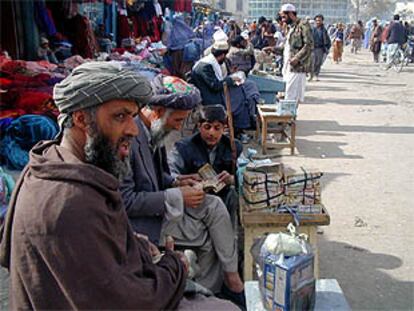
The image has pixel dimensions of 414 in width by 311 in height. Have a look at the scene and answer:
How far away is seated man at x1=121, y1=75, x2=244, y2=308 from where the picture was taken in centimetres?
268

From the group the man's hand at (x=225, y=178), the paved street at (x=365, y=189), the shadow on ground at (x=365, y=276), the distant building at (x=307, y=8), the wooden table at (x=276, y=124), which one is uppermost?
the distant building at (x=307, y=8)

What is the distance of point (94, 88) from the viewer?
170cm

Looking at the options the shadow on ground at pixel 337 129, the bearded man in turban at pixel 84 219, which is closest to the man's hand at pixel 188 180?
the bearded man in turban at pixel 84 219

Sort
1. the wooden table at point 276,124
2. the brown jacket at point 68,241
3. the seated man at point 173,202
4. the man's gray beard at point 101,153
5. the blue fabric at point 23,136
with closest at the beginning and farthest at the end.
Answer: the brown jacket at point 68,241 → the man's gray beard at point 101,153 → the seated man at point 173,202 → the blue fabric at point 23,136 → the wooden table at point 276,124

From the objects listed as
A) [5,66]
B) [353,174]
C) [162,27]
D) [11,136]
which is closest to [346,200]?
[353,174]

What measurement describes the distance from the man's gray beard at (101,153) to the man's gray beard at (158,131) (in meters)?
1.09

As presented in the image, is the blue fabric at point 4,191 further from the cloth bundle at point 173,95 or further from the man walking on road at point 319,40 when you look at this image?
the man walking on road at point 319,40

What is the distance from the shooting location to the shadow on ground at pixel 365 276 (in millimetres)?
3336

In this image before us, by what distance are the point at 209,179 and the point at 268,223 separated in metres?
0.50

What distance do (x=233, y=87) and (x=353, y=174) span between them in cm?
197

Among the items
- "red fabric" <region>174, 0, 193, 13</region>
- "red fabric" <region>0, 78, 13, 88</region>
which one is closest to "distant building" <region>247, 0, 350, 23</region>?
"red fabric" <region>174, 0, 193, 13</region>

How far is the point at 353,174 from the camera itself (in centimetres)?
600

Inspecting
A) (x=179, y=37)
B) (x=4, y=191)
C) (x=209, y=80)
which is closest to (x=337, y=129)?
(x=209, y=80)

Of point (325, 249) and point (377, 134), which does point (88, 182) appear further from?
point (377, 134)
